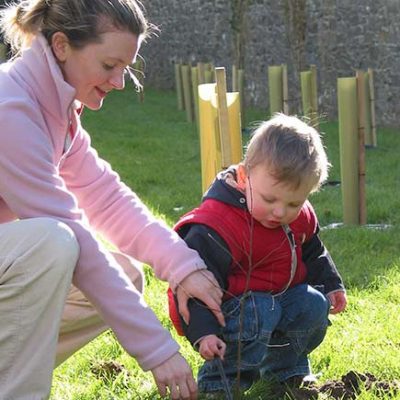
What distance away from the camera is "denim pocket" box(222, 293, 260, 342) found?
330cm

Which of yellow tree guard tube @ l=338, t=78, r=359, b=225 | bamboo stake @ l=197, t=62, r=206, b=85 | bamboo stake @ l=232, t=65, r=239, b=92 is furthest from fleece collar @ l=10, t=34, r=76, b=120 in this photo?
bamboo stake @ l=232, t=65, r=239, b=92

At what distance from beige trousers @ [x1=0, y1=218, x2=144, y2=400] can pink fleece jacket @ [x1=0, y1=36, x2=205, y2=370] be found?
0.08 metres

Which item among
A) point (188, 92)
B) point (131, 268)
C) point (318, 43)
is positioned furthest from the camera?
point (318, 43)

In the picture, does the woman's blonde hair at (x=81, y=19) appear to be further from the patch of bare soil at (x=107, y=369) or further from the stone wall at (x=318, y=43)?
the stone wall at (x=318, y=43)

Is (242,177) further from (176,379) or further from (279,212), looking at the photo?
(176,379)

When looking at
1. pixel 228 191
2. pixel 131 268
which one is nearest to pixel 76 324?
pixel 131 268

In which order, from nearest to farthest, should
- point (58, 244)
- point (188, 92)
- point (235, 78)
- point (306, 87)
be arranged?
point (58, 244)
point (306, 87)
point (235, 78)
point (188, 92)

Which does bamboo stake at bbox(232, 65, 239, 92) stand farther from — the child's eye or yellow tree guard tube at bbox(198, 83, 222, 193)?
the child's eye

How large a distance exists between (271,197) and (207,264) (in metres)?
0.30

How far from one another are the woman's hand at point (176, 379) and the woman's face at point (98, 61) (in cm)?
87

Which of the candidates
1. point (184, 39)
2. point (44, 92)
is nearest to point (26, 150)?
point (44, 92)

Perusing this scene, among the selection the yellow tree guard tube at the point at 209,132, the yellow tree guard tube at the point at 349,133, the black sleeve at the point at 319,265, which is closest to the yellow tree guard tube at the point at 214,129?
the yellow tree guard tube at the point at 209,132

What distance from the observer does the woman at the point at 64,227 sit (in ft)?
9.04

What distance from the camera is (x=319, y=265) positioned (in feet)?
11.6
